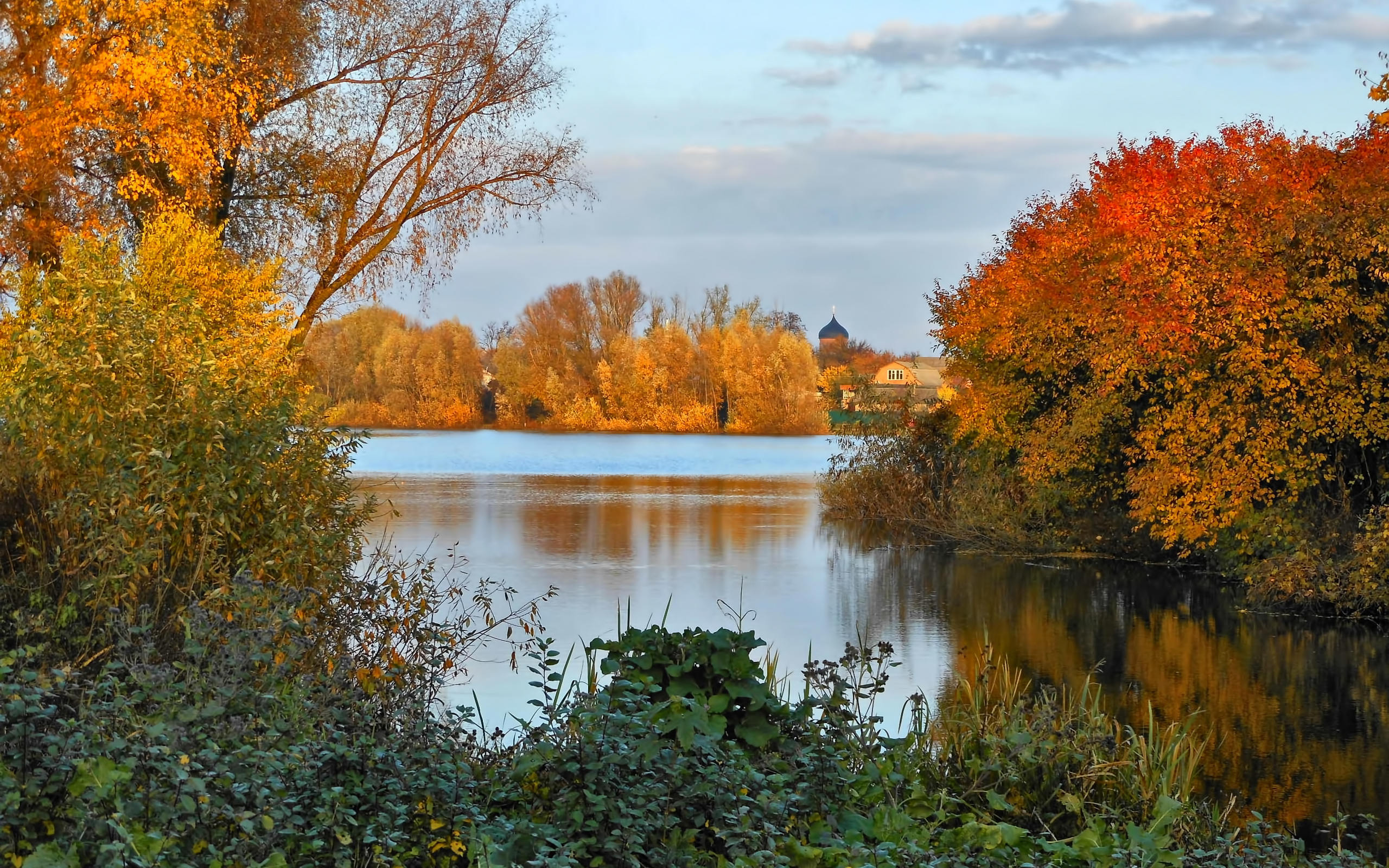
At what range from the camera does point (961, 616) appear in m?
15.3

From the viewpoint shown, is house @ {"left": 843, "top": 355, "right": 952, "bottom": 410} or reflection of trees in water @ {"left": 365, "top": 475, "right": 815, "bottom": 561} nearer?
reflection of trees in water @ {"left": 365, "top": 475, "right": 815, "bottom": 561}

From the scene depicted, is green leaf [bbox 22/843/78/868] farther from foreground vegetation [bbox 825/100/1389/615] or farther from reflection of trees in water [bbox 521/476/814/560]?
reflection of trees in water [bbox 521/476/814/560]

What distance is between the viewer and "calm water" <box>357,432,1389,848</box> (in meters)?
10.1

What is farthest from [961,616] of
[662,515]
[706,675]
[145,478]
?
[662,515]

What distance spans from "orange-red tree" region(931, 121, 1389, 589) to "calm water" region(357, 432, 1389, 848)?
1391mm

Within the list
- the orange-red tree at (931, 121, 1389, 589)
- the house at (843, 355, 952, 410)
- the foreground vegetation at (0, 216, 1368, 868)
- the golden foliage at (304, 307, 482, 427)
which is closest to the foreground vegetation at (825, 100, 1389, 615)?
the orange-red tree at (931, 121, 1389, 589)

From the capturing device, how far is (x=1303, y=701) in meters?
11.2

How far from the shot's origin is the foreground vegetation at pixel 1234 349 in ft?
49.6

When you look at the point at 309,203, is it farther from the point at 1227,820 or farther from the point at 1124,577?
the point at 1227,820

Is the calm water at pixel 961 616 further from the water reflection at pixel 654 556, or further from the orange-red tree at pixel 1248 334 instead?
the orange-red tree at pixel 1248 334

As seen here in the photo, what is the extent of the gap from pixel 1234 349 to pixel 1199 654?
14.1ft

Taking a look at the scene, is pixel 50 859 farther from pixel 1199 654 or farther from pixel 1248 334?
pixel 1248 334

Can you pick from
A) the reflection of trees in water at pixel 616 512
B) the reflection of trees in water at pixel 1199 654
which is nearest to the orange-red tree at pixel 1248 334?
the reflection of trees in water at pixel 1199 654

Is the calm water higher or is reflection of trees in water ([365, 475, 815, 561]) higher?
reflection of trees in water ([365, 475, 815, 561])
